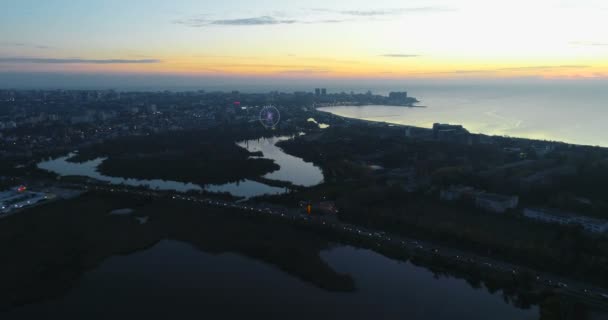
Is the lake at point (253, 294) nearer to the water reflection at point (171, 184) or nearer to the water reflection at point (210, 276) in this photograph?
the water reflection at point (210, 276)

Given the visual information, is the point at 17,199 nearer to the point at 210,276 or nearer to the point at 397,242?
the point at 210,276

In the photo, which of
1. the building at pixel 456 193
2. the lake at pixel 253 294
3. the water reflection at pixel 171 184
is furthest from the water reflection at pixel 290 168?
the lake at pixel 253 294

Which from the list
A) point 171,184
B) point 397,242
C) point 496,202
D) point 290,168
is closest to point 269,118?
point 290,168

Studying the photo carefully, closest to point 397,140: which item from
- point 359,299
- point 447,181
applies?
point 447,181

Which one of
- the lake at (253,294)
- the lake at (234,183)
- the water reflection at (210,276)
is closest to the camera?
the lake at (253,294)

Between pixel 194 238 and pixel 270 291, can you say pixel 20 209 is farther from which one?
pixel 270 291

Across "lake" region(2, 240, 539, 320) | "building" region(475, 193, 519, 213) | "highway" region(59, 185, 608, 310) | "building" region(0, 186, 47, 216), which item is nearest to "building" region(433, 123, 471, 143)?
"building" region(475, 193, 519, 213)
